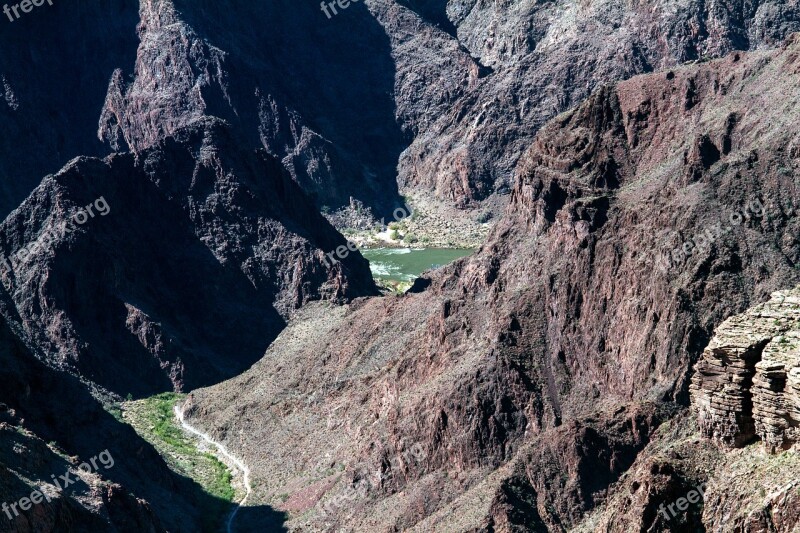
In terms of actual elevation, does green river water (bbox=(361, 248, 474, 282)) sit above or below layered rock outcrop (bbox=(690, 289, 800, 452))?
below

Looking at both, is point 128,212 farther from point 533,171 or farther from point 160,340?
point 533,171

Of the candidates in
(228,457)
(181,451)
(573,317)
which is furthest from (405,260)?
(573,317)

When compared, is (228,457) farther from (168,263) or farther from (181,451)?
(168,263)

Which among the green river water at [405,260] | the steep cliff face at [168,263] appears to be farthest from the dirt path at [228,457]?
the green river water at [405,260]

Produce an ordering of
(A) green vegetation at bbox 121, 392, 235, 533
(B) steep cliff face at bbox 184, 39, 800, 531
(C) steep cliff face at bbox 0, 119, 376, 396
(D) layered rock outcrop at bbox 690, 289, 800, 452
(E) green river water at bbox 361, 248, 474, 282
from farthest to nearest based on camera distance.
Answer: (E) green river water at bbox 361, 248, 474, 282
(C) steep cliff face at bbox 0, 119, 376, 396
(A) green vegetation at bbox 121, 392, 235, 533
(B) steep cliff face at bbox 184, 39, 800, 531
(D) layered rock outcrop at bbox 690, 289, 800, 452

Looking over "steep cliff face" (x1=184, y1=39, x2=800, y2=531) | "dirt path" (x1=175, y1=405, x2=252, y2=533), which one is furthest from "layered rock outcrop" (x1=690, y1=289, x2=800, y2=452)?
"dirt path" (x1=175, y1=405, x2=252, y2=533)

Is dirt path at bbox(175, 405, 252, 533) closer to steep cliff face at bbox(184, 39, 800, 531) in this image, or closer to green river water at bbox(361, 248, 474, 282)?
steep cliff face at bbox(184, 39, 800, 531)
